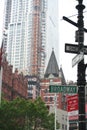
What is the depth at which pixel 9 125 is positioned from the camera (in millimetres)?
55375

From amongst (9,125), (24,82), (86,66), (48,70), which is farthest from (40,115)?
(48,70)

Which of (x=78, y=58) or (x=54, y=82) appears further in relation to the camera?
(x=54, y=82)

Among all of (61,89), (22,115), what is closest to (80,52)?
(61,89)

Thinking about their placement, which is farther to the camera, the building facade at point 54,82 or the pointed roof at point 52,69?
the pointed roof at point 52,69

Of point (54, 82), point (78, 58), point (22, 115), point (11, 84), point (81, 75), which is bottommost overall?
point (54, 82)

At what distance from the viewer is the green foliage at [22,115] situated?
55.6 metres

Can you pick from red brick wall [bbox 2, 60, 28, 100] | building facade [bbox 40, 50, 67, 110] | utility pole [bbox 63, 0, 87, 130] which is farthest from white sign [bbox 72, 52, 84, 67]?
building facade [bbox 40, 50, 67, 110]

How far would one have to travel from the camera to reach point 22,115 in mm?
58125

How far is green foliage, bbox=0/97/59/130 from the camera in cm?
5559

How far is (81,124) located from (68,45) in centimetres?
309

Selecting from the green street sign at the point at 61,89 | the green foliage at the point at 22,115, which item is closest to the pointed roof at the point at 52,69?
the green foliage at the point at 22,115

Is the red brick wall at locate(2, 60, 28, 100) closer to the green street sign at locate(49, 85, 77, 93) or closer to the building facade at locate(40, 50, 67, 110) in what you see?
the building facade at locate(40, 50, 67, 110)

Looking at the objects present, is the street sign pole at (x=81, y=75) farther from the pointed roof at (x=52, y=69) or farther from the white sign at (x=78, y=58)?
the pointed roof at (x=52, y=69)

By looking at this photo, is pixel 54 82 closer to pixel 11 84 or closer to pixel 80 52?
pixel 11 84
